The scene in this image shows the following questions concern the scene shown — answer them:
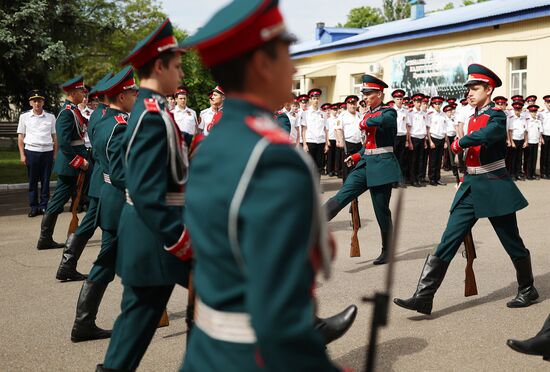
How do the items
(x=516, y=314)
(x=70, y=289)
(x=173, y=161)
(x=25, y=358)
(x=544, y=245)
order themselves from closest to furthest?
(x=173, y=161) → (x=25, y=358) → (x=516, y=314) → (x=70, y=289) → (x=544, y=245)

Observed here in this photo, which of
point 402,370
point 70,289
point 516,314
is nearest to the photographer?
point 402,370

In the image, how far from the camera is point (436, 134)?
18516 mm

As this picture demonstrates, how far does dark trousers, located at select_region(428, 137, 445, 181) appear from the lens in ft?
57.7

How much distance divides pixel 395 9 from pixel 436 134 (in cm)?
5590

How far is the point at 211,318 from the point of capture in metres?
1.97

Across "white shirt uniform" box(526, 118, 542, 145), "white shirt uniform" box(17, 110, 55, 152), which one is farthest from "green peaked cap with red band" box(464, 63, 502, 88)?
"white shirt uniform" box(526, 118, 542, 145)

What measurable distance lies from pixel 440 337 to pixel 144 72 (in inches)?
112

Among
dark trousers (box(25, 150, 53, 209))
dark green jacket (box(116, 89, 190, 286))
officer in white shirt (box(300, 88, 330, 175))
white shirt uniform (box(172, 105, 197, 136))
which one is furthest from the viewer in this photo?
officer in white shirt (box(300, 88, 330, 175))

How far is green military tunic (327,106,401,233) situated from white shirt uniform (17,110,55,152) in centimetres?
569

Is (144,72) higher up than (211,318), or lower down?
higher up

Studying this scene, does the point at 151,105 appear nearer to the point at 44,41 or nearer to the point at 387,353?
the point at 387,353

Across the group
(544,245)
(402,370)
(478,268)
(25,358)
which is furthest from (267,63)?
(544,245)

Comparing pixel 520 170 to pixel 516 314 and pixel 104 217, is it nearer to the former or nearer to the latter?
pixel 516 314

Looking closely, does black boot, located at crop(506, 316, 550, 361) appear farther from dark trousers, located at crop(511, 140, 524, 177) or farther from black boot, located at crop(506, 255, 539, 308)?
dark trousers, located at crop(511, 140, 524, 177)
